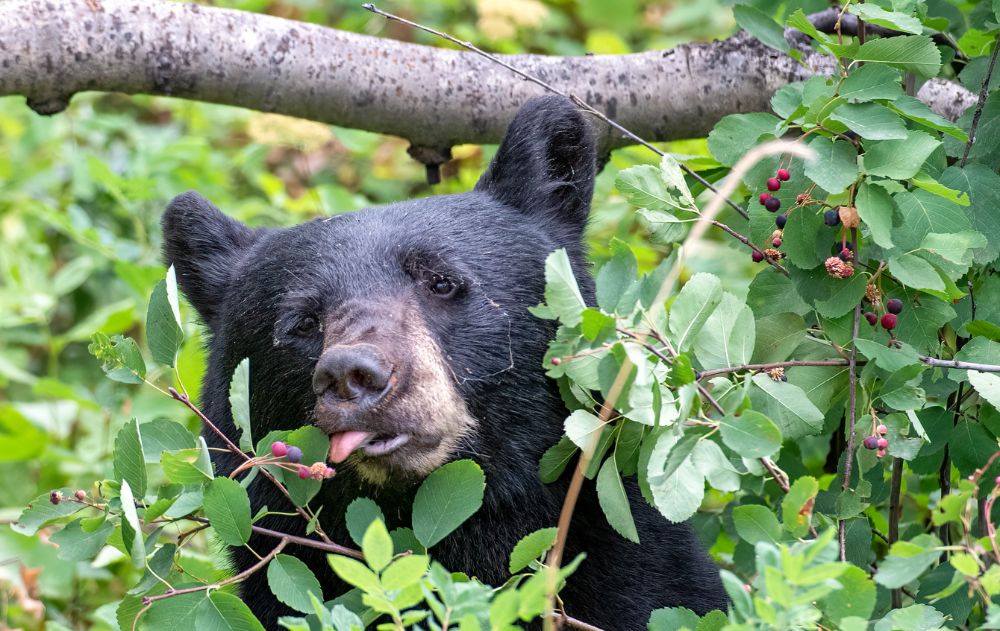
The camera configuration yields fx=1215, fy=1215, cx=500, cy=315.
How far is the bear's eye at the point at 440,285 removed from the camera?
10.0 feet

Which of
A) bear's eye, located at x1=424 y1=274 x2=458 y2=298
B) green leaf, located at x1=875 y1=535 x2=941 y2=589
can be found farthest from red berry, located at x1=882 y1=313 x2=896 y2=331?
bear's eye, located at x1=424 y1=274 x2=458 y2=298

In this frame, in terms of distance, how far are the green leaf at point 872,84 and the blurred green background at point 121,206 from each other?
1266mm

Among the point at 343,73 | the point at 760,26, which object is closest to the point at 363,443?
the point at 760,26

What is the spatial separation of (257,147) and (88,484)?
1.96m

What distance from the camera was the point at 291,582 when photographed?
249cm

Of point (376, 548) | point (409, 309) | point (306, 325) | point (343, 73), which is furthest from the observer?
point (343, 73)

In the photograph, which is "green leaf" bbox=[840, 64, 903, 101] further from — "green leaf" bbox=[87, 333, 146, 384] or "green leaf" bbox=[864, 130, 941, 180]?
"green leaf" bbox=[87, 333, 146, 384]

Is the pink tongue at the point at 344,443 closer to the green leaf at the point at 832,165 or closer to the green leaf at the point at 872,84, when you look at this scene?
the green leaf at the point at 832,165

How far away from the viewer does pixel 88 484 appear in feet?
17.4

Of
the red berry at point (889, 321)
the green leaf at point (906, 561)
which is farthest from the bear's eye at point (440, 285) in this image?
the green leaf at point (906, 561)

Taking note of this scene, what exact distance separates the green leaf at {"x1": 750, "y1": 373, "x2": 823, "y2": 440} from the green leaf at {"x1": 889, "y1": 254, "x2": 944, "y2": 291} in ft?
1.11

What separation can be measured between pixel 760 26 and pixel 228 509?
195 centimetres

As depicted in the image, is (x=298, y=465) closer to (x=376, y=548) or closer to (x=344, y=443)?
(x=344, y=443)

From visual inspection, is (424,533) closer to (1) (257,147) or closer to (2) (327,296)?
(2) (327,296)
